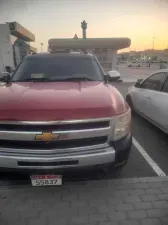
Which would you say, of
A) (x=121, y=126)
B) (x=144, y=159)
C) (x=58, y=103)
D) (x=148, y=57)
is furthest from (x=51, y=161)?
(x=148, y=57)

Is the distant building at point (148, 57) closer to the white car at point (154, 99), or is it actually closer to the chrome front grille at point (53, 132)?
the white car at point (154, 99)

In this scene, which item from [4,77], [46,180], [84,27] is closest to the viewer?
[46,180]

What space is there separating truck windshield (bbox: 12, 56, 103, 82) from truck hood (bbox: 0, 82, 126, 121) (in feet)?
2.56

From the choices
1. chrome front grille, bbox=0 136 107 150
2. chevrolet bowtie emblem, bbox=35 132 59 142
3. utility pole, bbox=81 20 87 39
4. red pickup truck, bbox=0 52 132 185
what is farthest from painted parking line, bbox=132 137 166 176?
utility pole, bbox=81 20 87 39

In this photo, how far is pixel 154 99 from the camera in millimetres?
5859

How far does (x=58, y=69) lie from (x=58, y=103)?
1.90 metres

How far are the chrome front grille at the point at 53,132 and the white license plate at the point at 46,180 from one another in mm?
310

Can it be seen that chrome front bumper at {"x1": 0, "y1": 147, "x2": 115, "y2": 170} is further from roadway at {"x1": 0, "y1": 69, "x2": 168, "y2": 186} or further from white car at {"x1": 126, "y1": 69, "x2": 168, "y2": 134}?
white car at {"x1": 126, "y1": 69, "x2": 168, "y2": 134}

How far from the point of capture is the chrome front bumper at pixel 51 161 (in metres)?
2.94

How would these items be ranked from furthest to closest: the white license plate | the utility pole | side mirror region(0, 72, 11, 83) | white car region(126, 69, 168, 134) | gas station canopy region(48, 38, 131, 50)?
the utility pole
gas station canopy region(48, 38, 131, 50)
white car region(126, 69, 168, 134)
side mirror region(0, 72, 11, 83)
the white license plate

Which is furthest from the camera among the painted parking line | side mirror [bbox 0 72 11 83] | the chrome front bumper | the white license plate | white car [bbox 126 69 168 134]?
white car [bbox 126 69 168 134]

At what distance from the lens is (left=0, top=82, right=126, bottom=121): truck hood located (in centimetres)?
298

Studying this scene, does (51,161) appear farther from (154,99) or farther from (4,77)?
(154,99)

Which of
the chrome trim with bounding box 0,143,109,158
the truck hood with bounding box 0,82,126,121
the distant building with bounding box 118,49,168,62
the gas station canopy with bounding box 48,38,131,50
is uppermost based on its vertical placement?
the gas station canopy with bounding box 48,38,131,50
